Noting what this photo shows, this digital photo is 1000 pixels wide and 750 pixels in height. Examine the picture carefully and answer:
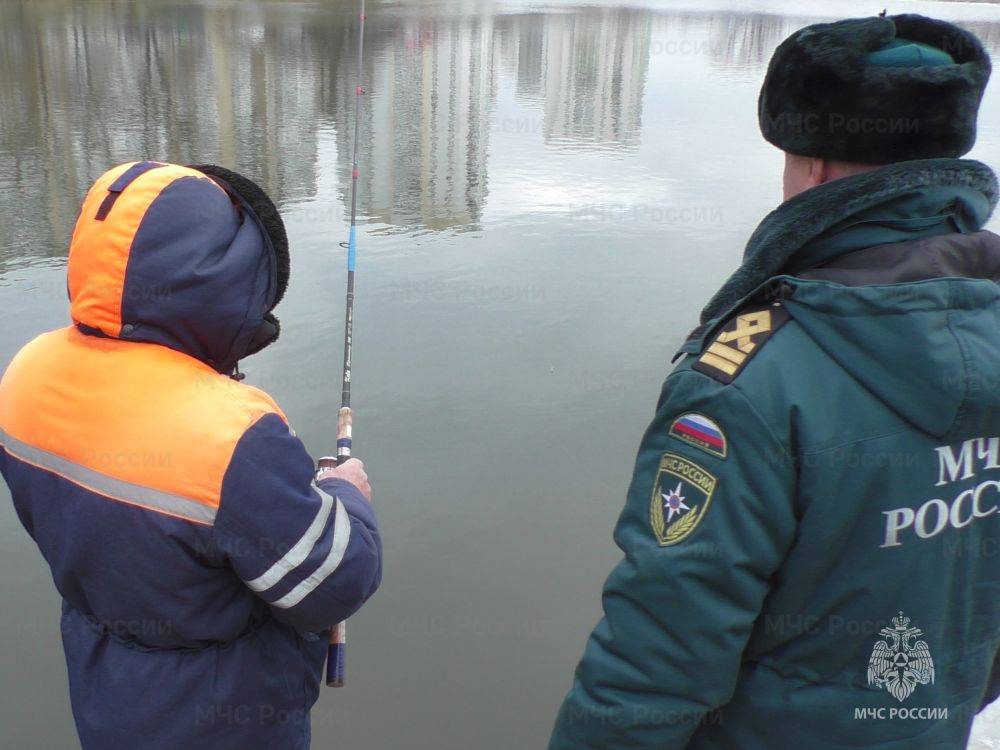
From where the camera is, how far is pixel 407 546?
11.7 feet

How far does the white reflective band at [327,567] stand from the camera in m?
1.52

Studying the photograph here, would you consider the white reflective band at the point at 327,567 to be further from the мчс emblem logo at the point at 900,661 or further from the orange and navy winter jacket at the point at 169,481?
the мчс emblem logo at the point at 900,661

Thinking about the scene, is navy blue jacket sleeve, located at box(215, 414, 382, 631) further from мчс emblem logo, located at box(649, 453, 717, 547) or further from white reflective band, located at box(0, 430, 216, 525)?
мчс emblem logo, located at box(649, 453, 717, 547)

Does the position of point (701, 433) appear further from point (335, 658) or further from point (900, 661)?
point (335, 658)

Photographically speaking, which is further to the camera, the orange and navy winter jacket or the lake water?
the lake water

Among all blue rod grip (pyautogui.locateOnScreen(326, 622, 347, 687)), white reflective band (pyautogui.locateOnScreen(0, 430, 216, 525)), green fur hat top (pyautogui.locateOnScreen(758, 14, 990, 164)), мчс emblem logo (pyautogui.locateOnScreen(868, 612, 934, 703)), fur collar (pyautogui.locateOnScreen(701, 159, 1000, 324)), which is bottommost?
blue rod grip (pyautogui.locateOnScreen(326, 622, 347, 687))

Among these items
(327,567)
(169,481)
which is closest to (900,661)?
(327,567)


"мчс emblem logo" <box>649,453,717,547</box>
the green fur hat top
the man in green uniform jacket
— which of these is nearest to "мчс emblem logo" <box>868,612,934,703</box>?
the man in green uniform jacket

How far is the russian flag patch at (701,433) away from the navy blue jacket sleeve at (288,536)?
2.12 feet

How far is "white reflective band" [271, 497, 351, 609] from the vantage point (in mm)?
1517

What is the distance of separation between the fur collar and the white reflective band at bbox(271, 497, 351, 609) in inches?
29.8

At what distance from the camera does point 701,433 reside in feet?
3.96

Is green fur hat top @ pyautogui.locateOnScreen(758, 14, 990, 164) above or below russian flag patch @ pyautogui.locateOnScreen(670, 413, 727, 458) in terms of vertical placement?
above

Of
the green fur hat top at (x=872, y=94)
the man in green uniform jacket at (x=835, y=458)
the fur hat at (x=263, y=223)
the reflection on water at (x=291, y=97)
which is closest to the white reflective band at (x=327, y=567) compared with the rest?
the fur hat at (x=263, y=223)
